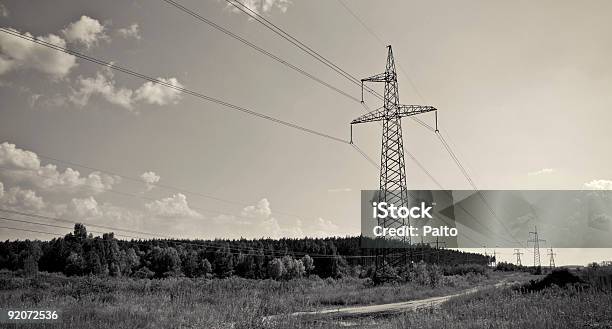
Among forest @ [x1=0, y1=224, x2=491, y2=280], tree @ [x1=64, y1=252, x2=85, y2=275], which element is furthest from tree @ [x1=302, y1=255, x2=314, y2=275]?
tree @ [x1=64, y1=252, x2=85, y2=275]

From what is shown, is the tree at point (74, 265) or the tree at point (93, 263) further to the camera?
the tree at point (74, 265)

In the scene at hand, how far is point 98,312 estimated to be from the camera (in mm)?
15023

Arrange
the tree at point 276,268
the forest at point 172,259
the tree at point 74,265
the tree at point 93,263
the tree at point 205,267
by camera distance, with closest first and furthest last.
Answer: the tree at point 93,263, the tree at point 74,265, the forest at point 172,259, the tree at point 276,268, the tree at point 205,267

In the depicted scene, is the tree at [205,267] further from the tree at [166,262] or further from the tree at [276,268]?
the tree at [276,268]

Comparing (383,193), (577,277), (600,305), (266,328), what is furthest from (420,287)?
(266,328)

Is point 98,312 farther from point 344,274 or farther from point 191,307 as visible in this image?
point 344,274

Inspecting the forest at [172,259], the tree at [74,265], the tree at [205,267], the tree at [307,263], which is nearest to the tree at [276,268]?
the forest at [172,259]

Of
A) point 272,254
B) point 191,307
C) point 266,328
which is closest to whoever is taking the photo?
point 266,328

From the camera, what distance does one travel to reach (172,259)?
97188 millimetres

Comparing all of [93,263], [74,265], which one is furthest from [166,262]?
[74,265]

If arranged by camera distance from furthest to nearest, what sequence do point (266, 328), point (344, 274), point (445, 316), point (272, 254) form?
1. point (272, 254)
2. point (344, 274)
3. point (445, 316)
4. point (266, 328)

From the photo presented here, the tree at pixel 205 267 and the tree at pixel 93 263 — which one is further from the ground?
the tree at pixel 93 263

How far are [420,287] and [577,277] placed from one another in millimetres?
10799

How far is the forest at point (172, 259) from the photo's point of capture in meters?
89.3
